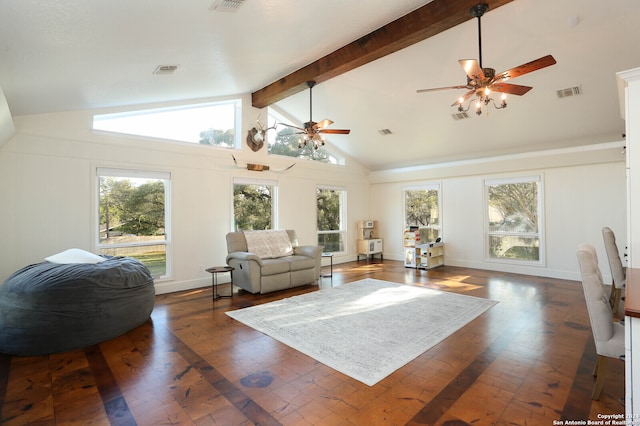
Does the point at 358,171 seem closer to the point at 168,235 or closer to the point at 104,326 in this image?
the point at 168,235

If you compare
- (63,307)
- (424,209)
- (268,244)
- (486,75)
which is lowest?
(63,307)

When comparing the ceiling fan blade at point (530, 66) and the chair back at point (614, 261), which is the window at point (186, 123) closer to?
the ceiling fan blade at point (530, 66)

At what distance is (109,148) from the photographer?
459 centimetres

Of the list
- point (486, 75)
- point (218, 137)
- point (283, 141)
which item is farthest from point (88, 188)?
point (486, 75)

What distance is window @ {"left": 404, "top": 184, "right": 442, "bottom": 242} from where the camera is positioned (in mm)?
7758

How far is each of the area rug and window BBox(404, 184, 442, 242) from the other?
2.97m

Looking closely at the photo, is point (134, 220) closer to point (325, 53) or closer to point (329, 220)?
point (325, 53)

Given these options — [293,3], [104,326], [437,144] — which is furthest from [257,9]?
[437,144]

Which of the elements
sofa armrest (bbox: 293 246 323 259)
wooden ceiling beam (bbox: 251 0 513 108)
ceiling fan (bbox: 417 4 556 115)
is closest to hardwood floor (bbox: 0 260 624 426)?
sofa armrest (bbox: 293 246 323 259)

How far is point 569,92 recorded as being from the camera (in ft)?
14.8

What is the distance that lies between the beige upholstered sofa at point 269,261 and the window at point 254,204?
2.22 ft

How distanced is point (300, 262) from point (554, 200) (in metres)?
Result: 5.04

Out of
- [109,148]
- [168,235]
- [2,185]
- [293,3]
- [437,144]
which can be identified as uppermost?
[293,3]

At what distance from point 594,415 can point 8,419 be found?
369cm
